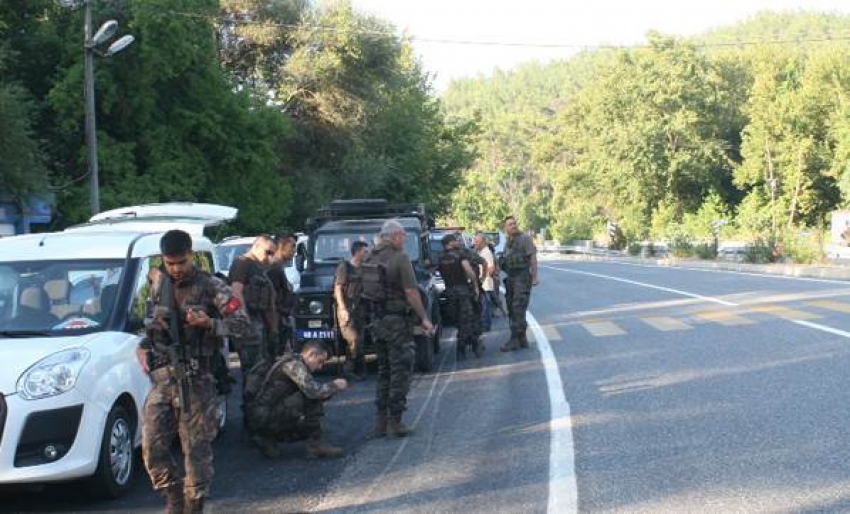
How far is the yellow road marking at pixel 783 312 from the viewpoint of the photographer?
1663 cm

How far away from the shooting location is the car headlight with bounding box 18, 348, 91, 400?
6.21 metres

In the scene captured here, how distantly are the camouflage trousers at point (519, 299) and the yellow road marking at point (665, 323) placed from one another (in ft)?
9.10

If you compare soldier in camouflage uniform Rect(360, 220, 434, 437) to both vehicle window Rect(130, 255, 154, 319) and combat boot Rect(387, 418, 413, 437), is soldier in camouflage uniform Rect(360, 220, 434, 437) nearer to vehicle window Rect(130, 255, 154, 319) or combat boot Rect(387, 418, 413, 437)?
combat boot Rect(387, 418, 413, 437)

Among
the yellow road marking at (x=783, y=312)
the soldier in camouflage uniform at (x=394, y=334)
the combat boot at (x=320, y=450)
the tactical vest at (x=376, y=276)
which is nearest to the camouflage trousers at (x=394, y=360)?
the soldier in camouflage uniform at (x=394, y=334)

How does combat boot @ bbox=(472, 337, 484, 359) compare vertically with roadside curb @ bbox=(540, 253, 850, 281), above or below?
above

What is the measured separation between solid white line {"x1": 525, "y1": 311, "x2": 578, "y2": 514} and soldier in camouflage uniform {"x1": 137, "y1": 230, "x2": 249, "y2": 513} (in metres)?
2.16

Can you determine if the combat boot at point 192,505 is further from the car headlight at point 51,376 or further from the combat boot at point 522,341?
the combat boot at point 522,341

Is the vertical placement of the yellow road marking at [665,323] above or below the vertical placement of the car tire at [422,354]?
below

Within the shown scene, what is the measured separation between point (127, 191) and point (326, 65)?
1384 centimetres

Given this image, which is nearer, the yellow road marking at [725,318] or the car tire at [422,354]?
the car tire at [422,354]

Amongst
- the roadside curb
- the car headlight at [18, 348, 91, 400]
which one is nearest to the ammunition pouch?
the car headlight at [18, 348, 91, 400]

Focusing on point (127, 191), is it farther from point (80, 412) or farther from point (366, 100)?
point (80, 412)

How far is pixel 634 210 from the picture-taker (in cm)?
7512

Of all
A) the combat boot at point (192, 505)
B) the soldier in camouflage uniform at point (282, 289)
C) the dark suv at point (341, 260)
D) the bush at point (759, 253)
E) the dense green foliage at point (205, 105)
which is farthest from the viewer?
the bush at point (759, 253)
